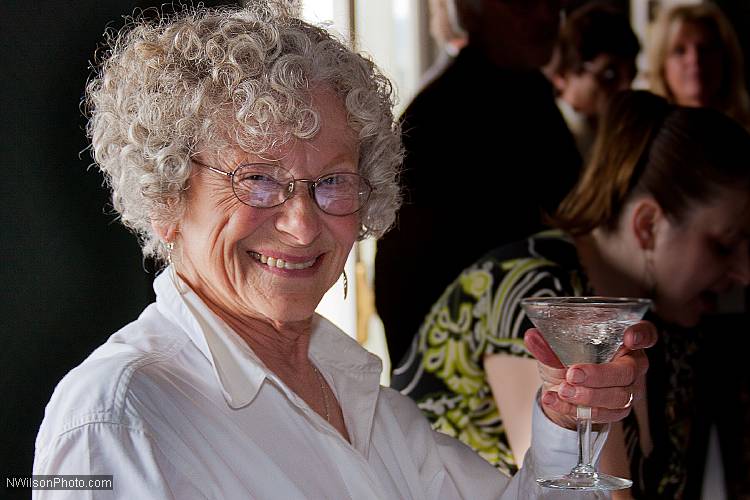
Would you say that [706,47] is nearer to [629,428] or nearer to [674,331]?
[674,331]

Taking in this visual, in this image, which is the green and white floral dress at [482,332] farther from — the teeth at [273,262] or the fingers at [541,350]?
the teeth at [273,262]

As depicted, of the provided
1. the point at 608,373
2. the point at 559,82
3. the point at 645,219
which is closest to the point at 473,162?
the point at 559,82

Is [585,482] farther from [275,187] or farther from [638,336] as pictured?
[275,187]

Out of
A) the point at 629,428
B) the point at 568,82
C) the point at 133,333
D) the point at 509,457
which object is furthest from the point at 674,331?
the point at 133,333

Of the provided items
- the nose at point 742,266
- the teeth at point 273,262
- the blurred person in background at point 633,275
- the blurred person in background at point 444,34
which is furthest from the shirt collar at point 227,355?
the blurred person in background at point 444,34

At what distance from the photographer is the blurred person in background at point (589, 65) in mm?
3379

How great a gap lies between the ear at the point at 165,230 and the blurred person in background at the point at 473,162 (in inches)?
58.4

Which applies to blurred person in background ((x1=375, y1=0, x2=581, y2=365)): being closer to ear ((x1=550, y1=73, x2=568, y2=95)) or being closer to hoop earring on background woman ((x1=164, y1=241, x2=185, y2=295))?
ear ((x1=550, y1=73, x2=568, y2=95))

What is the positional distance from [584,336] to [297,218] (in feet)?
1.45

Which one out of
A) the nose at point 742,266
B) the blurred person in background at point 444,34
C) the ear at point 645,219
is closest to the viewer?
the ear at point 645,219

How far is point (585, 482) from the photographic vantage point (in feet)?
4.70

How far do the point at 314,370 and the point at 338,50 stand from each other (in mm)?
522

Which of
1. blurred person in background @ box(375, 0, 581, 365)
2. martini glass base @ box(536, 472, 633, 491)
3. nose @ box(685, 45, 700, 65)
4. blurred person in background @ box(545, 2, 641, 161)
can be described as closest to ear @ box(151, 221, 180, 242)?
martini glass base @ box(536, 472, 633, 491)

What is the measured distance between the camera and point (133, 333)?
1373 millimetres
